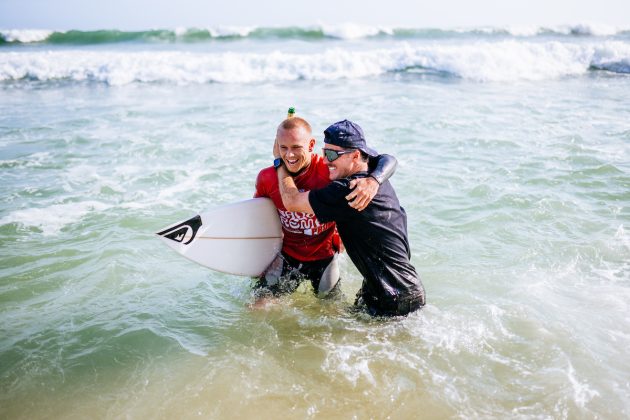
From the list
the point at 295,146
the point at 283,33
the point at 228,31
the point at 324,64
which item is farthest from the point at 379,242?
the point at 228,31

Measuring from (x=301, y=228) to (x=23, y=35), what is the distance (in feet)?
96.3

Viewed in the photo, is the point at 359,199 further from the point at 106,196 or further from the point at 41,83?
the point at 41,83

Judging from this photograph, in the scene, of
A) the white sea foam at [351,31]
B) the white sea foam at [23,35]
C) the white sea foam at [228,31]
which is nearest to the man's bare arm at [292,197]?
the white sea foam at [351,31]

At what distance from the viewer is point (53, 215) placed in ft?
21.5

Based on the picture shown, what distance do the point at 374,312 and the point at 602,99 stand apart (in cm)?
1278

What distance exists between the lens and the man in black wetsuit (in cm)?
343

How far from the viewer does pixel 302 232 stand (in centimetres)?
421

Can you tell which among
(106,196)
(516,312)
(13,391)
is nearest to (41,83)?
(106,196)

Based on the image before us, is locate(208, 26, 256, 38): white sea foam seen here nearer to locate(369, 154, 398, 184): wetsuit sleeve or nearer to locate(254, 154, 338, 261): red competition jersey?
locate(254, 154, 338, 261): red competition jersey

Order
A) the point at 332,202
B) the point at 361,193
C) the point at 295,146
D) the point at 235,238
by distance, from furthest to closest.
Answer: the point at 235,238, the point at 295,146, the point at 332,202, the point at 361,193

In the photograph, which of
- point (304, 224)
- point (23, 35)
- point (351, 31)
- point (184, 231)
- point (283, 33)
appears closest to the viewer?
point (304, 224)

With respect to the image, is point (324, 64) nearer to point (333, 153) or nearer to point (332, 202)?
point (333, 153)

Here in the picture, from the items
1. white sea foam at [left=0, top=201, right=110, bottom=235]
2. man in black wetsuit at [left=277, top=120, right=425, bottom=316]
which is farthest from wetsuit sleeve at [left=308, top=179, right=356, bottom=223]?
white sea foam at [left=0, top=201, right=110, bottom=235]

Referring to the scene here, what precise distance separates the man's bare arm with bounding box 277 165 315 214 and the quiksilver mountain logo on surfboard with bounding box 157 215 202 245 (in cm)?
123
